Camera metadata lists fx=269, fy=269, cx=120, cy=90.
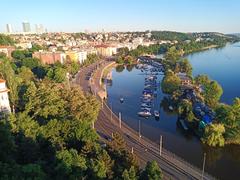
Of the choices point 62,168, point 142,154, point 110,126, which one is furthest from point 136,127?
point 62,168

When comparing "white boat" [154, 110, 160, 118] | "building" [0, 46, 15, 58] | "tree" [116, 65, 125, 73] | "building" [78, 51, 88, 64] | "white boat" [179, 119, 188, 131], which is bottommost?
"tree" [116, 65, 125, 73]

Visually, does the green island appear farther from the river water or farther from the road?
the road

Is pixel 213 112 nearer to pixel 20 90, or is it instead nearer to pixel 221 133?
pixel 221 133

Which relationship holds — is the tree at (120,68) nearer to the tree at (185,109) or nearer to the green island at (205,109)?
the green island at (205,109)

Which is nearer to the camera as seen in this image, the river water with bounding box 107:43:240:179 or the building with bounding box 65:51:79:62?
the river water with bounding box 107:43:240:179

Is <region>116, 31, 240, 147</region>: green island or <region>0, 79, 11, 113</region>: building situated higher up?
<region>0, 79, 11, 113</region>: building

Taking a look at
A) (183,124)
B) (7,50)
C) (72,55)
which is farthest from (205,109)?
(7,50)

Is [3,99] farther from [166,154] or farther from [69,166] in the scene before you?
[166,154]

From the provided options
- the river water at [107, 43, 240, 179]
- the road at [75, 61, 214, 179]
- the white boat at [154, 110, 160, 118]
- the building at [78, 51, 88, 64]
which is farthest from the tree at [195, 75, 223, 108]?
the building at [78, 51, 88, 64]
